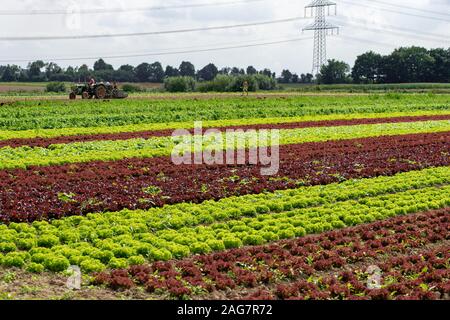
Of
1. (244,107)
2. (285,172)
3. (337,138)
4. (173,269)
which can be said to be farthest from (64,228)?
(244,107)

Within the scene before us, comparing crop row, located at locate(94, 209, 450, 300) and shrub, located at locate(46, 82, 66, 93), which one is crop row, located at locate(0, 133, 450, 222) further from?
shrub, located at locate(46, 82, 66, 93)

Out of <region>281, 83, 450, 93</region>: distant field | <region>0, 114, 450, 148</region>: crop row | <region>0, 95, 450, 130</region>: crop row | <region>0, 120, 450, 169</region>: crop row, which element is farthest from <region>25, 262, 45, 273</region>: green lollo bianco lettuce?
<region>281, 83, 450, 93</region>: distant field

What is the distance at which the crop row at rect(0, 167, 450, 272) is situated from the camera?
1116 cm

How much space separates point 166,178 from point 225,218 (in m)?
4.59

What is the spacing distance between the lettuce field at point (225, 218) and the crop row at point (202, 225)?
3cm

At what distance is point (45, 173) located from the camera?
18672 mm

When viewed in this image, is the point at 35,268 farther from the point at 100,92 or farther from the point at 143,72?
the point at 143,72

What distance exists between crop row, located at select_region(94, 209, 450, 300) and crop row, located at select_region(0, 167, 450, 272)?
1.57 ft

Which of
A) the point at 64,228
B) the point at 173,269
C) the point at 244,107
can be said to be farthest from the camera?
the point at 244,107

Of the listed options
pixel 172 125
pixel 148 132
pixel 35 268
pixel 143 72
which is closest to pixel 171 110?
pixel 172 125

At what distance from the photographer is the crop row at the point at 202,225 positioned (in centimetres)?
1116
